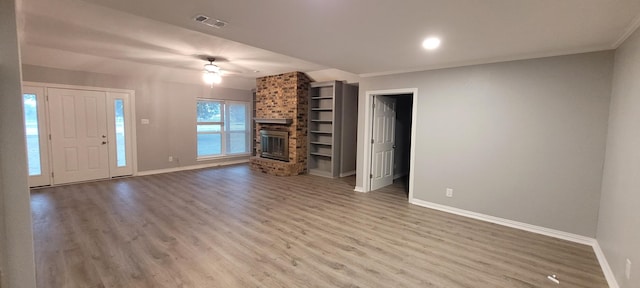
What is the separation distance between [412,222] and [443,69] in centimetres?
228

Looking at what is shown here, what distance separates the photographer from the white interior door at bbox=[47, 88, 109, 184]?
5.14m

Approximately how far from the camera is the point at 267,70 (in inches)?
240

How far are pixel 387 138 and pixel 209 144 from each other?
5.16m

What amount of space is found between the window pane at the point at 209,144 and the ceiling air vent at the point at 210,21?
5580 millimetres

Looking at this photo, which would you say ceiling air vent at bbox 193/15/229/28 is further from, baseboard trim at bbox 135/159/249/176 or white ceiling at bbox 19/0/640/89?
baseboard trim at bbox 135/159/249/176

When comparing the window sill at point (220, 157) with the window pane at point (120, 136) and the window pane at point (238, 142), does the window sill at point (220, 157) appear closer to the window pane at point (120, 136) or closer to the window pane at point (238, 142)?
the window pane at point (238, 142)

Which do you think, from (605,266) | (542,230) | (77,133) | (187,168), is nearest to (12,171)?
(605,266)

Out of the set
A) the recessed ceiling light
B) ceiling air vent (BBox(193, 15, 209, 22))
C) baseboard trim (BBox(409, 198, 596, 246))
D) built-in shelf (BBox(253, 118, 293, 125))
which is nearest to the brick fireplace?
built-in shelf (BBox(253, 118, 293, 125))

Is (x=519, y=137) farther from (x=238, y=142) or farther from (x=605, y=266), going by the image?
(x=238, y=142)

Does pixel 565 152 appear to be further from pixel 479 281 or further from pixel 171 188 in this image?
pixel 171 188

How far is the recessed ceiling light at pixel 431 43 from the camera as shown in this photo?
2.75m

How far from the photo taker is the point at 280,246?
284cm

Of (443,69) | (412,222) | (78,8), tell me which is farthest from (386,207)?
(78,8)

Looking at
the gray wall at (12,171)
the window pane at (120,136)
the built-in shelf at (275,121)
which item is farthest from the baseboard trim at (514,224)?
the window pane at (120,136)
